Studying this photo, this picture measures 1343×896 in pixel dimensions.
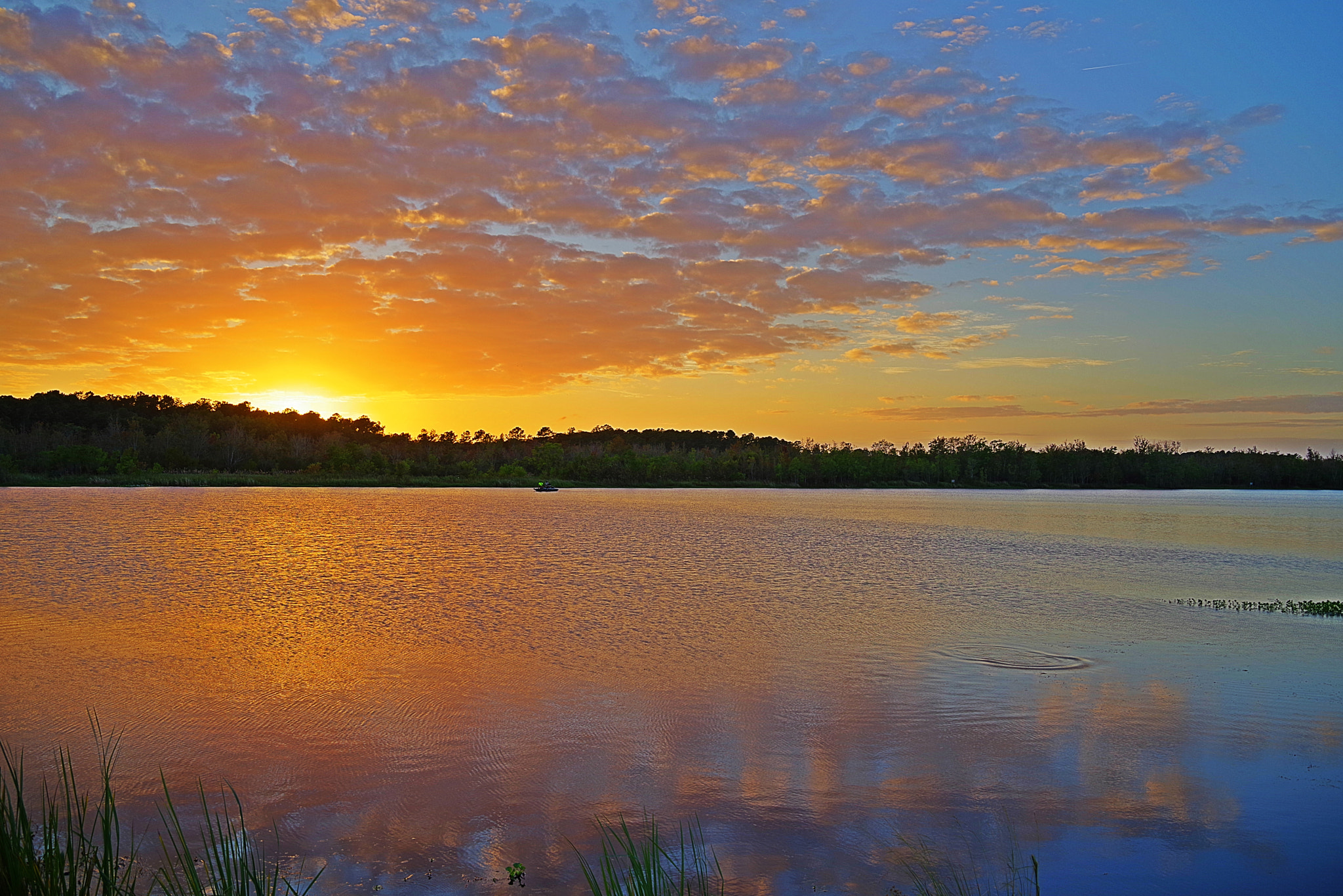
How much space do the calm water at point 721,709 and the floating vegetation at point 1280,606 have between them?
942 millimetres

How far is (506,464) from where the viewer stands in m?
154

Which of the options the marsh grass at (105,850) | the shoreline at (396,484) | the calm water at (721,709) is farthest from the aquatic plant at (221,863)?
the shoreline at (396,484)

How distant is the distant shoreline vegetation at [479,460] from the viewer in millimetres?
128625

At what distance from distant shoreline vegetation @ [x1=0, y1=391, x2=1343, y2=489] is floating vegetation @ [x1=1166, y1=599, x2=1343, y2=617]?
116 metres

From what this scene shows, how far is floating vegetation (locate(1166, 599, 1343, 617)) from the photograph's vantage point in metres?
19.2

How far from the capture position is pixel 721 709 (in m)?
11.0

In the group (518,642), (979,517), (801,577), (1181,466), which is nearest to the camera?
(518,642)

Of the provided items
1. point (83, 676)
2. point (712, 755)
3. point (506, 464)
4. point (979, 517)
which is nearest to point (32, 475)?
point (506, 464)

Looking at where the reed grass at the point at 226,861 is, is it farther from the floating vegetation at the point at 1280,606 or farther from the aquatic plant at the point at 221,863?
the floating vegetation at the point at 1280,606

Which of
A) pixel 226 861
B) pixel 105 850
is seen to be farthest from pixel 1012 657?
pixel 105 850

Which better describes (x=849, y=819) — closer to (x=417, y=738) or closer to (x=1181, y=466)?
(x=417, y=738)

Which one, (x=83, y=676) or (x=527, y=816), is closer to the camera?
(x=527, y=816)

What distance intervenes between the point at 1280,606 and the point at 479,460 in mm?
146823

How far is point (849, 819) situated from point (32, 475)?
429ft
